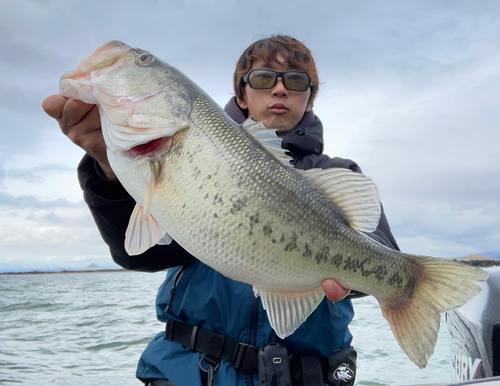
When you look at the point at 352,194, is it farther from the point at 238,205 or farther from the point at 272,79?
the point at 272,79

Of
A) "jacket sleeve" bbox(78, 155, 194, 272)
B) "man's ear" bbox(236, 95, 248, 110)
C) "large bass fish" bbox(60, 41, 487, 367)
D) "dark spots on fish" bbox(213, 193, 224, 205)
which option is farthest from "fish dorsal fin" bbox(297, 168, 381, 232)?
"man's ear" bbox(236, 95, 248, 110)

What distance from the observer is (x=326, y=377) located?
2381mm

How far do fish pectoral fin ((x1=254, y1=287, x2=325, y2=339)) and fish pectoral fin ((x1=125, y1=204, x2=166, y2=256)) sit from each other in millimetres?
541

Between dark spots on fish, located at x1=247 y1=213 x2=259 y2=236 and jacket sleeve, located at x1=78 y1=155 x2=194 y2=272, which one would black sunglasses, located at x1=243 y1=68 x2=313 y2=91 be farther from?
dark spots on fish, located at x1=247 y1=213 x2=259 y2=236

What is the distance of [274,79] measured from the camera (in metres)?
3.16

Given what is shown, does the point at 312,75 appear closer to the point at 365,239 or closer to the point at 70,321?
the point at 365,239

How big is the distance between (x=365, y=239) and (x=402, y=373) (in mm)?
5203

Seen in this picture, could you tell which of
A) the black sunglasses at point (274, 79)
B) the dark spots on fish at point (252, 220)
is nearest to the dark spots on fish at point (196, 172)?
the dark spots on fish at point (252, 220)

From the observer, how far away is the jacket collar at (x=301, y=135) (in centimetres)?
299

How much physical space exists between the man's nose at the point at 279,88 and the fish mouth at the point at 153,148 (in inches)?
55.9

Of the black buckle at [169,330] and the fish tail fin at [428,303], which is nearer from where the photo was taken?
the fish tail fin at [428,303]

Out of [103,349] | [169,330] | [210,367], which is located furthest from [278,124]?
[103,349]

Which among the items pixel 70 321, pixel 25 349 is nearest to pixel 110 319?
pixel 70 321

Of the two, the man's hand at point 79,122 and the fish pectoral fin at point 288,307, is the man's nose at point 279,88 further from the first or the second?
the fish pectoral fin at point 288,307
